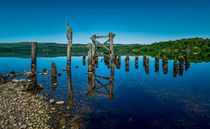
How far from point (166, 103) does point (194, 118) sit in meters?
2.03

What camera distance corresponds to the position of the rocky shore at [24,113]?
5.79m

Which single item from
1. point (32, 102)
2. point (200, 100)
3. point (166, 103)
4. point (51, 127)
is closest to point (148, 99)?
point (166, 103)

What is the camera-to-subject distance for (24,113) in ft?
22.1

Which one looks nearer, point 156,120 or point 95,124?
point 95,124

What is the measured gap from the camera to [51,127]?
575 centimetres

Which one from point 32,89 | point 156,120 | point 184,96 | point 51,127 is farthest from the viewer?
point 32,89

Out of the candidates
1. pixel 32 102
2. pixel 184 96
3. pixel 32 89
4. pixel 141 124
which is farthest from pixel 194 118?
pixel 32 89

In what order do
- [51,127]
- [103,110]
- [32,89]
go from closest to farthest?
1. [51,127]
2. [103,110]
3. [32,89]

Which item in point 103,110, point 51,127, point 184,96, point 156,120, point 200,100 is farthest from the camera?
point 184,96

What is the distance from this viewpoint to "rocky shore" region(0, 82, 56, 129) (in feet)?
19.0

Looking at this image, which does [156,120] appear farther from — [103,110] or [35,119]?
[35,119]

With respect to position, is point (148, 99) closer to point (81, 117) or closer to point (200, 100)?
point (200, 100)

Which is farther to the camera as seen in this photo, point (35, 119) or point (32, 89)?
point (32, 89)

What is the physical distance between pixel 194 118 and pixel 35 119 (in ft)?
25.8
